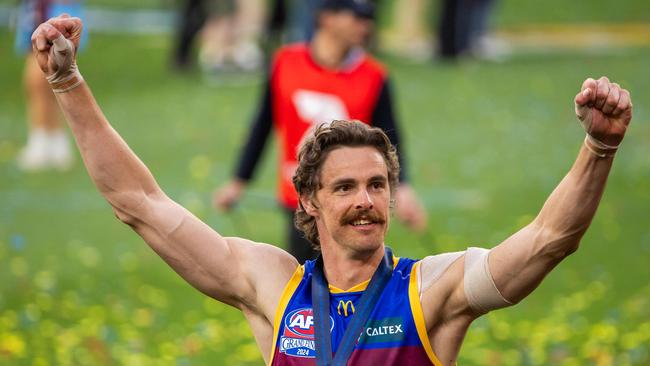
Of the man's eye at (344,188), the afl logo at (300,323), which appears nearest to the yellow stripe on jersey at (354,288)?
the afl logo at (300,323)

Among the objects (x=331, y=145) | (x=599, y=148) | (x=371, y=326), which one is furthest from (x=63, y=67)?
(x=599, y=148)

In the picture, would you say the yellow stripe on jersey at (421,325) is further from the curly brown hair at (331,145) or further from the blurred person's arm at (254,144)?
the blurred person's arm at (254,144)

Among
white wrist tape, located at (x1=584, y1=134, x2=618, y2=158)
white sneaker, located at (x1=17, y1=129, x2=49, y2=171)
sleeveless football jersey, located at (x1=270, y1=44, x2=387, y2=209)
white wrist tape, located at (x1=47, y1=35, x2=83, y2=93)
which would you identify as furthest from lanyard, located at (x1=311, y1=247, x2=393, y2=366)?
white sneaker, located at (x1=17, y1=129, x2=49, y2=171)

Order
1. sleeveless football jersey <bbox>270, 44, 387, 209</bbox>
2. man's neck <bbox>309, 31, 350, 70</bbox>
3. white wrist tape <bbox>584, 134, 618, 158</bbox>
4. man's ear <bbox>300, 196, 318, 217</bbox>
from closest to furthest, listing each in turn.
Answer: white wrist tape <bbox>584, 134, 618, 158</bbox> → man's ear <bbox>300, 196, 318, 217</bbox> → sleeveless football jersey <bbox>270, 44, 387, 209</bbox> → man's neck <bbox>309, 31, 350, 70</bbox>

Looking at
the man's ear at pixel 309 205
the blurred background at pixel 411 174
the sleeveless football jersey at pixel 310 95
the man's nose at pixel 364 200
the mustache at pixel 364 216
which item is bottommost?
the blurred background at pixel 411 174

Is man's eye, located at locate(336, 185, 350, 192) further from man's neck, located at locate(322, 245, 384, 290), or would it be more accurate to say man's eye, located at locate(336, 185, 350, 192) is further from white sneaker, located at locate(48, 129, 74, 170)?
white sneaker, located at locate(48, 129, 74, 170)

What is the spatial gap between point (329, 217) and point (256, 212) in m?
8.89

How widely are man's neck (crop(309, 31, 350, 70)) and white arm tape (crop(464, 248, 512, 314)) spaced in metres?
4.11

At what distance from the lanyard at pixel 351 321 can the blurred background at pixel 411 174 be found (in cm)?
404

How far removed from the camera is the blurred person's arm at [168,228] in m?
5.20

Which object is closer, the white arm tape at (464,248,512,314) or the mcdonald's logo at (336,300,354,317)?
the white arm tape at (464,248,512,314)

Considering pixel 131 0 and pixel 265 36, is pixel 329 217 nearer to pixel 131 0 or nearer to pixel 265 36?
pixel 265 36

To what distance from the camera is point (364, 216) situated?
16.5 feet

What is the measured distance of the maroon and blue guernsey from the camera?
4.96m
